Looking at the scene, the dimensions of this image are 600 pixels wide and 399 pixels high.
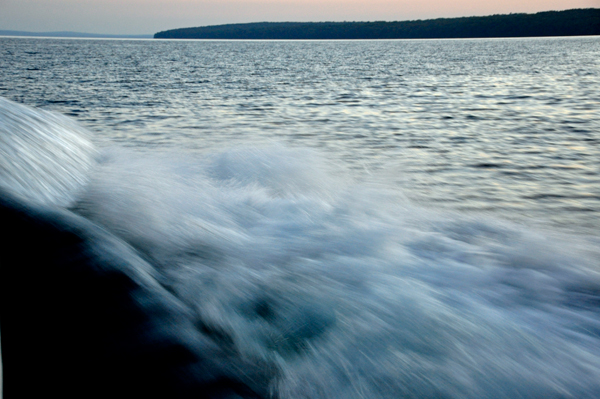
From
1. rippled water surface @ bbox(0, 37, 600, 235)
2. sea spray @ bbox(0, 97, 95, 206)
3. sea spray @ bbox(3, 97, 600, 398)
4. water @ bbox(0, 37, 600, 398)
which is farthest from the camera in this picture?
rippled water surface @ bbox(0, 37, 600, 235)

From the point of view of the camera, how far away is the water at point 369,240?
3.04 metres

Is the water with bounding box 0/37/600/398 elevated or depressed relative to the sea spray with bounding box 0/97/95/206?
depressed

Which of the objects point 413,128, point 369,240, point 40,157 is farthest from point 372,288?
point 413,128

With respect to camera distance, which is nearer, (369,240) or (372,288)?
(372,288)

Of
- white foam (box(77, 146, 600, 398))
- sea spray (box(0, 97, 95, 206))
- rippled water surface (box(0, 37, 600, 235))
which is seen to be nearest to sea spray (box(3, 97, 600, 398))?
white foam (box(77, 146, 600, 398))

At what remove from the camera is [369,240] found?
16.0 feet

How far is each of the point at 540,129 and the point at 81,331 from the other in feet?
40.2

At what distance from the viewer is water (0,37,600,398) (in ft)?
9.98

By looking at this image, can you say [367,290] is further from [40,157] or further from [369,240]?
[40,157]

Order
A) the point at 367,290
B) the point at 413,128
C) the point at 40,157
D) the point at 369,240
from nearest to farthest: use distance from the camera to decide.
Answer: the point at 367,290, the point at 369,240, the point at 40,157, the point at 413,128

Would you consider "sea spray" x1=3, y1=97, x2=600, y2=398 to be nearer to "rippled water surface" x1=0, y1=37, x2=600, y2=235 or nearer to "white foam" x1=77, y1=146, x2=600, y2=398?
"white foam" x1=77, y1=146, x2=600, y2=398

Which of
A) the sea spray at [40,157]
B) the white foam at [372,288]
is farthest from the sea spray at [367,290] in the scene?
the sea spray at [40,157]

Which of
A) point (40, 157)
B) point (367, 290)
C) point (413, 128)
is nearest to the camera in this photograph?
point (367, 290)

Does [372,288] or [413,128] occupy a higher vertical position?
[372,288]
